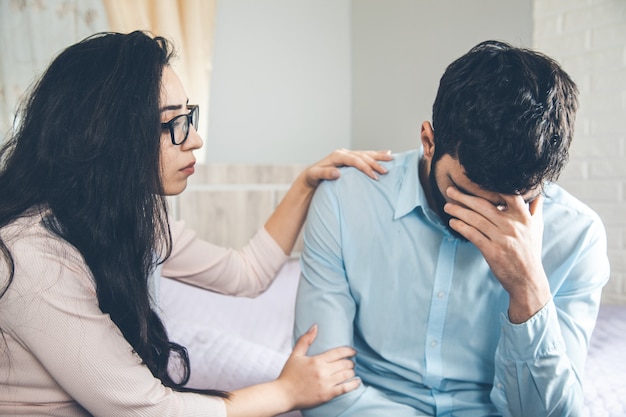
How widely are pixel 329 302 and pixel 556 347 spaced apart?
0.43 m

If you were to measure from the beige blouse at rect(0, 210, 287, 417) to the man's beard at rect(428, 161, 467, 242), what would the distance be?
1.76 feet

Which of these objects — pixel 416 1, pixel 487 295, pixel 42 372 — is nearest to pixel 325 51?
pixel 416 1

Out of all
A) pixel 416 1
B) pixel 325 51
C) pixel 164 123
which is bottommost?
pixel 164 123

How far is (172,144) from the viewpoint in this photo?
1030mm

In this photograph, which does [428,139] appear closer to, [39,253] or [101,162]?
[101,162]

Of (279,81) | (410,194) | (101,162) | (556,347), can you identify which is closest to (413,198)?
(410,194)

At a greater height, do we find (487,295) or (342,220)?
(342,220)

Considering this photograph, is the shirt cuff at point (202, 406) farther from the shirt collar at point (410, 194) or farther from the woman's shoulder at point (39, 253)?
the shirt collar at point (410, 194)

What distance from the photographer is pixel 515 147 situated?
94cm

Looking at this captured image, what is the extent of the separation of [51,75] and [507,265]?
84cm

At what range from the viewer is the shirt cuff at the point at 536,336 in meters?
0.97

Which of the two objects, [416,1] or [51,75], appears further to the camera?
[416,1]

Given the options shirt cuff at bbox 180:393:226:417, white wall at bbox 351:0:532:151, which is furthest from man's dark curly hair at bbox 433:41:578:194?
white wall at bbox 351:0:532:151

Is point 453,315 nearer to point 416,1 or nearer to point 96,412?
point 96,412
